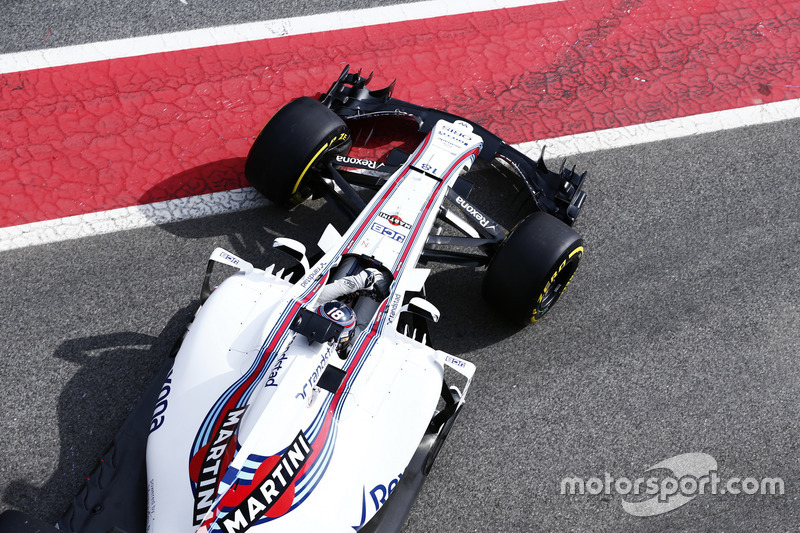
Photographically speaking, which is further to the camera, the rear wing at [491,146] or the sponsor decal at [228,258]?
the rear wing at [491,146]

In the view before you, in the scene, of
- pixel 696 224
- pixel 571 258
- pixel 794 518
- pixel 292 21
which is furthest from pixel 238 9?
pixel 794 518

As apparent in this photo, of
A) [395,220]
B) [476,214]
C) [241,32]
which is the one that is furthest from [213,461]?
[241,32]

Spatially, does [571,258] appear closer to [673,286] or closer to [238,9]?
[673,286]

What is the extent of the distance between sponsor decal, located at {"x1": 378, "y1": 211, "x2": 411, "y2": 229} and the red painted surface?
1681 millimetres

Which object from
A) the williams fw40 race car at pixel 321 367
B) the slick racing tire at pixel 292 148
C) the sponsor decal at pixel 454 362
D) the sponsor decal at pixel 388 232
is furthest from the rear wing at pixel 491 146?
the sponsor decal at pixel 454 362

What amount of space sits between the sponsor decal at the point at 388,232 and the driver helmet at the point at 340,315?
99 cm

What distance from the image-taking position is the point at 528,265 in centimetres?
474

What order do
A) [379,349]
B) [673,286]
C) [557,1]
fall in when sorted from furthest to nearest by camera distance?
1. [557,1]
2. [673,286]
3. [379,349]

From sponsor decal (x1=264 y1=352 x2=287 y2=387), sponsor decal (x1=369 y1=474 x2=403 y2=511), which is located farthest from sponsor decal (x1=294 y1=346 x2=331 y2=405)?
sponsor decal (x1=369 y1=474 x2=403 y2=511)

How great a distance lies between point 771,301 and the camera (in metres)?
5.58

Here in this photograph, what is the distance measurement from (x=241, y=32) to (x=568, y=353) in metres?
4.24

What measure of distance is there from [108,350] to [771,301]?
4.96 m

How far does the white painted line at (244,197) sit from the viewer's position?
538cm

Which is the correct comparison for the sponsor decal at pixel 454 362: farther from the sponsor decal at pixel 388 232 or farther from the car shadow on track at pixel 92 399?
the car shadow on track at pixel 92 399
